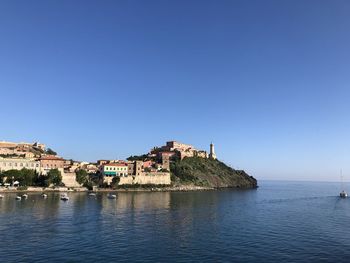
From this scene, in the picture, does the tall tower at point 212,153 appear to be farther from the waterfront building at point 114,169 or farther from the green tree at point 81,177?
the green tree at point 81,177

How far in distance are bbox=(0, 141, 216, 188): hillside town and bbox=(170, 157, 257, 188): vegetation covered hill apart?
7140mm

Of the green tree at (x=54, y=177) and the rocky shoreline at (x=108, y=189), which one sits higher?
the green tree at (x=54, y=177)

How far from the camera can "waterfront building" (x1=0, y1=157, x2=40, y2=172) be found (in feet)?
279

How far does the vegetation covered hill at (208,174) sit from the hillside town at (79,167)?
7.14 meters

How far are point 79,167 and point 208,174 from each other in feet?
176

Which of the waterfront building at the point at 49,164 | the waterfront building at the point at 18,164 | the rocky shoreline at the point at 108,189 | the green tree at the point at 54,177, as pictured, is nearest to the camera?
the rocky shoreline at the point at 108,189

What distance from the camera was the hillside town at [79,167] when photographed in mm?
88250

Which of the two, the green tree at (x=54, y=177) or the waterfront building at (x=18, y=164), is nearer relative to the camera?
the waterfront building at (x=18, y=164)

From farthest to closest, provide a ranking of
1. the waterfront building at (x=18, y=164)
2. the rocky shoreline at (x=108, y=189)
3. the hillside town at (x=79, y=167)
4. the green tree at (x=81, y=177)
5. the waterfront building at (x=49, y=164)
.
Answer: the green tree at (x=81, y=177), the waterfront building at (x=49, y=164), the hillside town at (x=79, y=167), the waterfront building at (x=18, y=164), the rocky shoreline at (x=108, y=189)

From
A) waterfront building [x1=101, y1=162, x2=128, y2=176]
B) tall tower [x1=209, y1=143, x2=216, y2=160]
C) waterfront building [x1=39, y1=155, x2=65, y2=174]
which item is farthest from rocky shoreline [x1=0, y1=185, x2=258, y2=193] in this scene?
tall tower [x1=209, y1=143, x2=216, y2=160]

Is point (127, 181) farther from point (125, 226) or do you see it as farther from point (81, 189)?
point (125, 226)

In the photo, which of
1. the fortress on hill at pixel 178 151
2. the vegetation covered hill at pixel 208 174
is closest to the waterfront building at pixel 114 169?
the vegetation covered hill at pixel 208 174

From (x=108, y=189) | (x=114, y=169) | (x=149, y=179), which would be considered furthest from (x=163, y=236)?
(x=149, y=179)

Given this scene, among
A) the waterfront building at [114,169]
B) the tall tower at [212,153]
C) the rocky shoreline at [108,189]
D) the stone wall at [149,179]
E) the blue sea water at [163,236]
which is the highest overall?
the tall tower at [212,153]
